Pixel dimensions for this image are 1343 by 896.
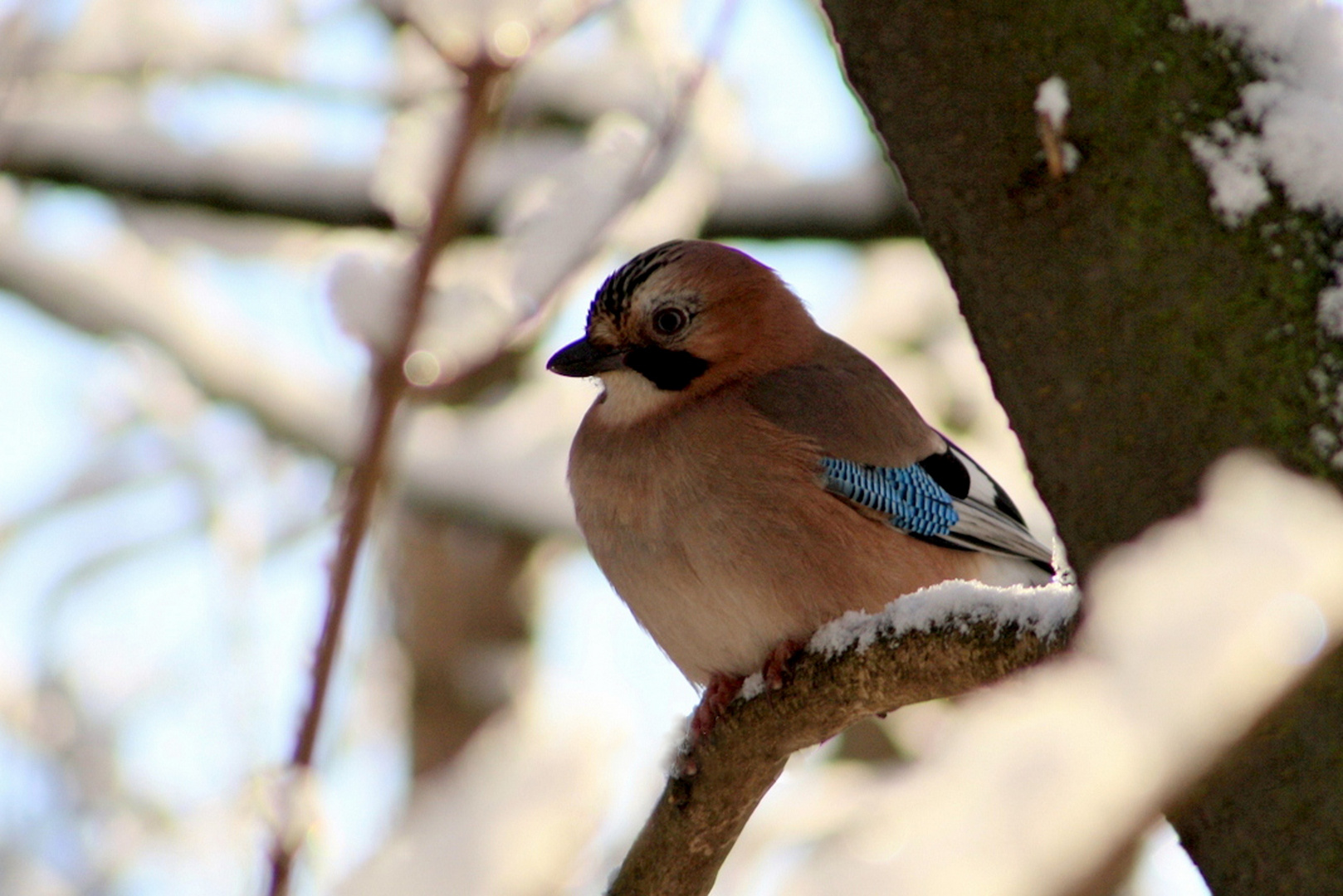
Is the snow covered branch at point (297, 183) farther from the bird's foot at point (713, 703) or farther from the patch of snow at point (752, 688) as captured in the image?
the patch of snow at point (752, 688)

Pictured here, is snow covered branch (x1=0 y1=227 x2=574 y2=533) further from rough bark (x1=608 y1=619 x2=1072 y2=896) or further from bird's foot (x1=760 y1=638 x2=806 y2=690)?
rough bark (x1=608 y1=619 x2=1072 y2=896)

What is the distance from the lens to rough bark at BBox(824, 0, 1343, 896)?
4.34 ft

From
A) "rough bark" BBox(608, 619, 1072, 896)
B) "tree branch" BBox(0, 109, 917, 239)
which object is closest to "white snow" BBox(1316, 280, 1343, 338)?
"rough bark" BBox(608, 619, 1072, 896)

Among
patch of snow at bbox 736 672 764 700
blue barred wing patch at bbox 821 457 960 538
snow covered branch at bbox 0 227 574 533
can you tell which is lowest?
patch of snow at bbox 736 672 764 700

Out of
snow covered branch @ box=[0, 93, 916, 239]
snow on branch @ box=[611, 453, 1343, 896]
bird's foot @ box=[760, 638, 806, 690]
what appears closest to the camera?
snow on branch @ box=[611, 453, 1343, 896]

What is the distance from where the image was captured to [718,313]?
3.18 meters

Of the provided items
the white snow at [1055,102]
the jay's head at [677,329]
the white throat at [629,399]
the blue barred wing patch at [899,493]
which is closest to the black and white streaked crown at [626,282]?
the jay's head at [677,329]

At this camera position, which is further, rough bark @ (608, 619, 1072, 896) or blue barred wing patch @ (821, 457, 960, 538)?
blue barred wing patch @ (821, 457, 960, 538)

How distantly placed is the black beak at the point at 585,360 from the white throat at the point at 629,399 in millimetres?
23

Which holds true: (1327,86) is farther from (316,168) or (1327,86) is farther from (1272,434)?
(316,168)

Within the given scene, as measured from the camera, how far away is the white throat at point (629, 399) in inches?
119

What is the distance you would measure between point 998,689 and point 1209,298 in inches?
20.4

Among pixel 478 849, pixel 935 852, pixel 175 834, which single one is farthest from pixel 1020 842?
pixel 175 834

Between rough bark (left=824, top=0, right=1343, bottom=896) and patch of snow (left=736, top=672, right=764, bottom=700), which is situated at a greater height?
patch of snow (left=736, top=672, right=764, bottom=700)
